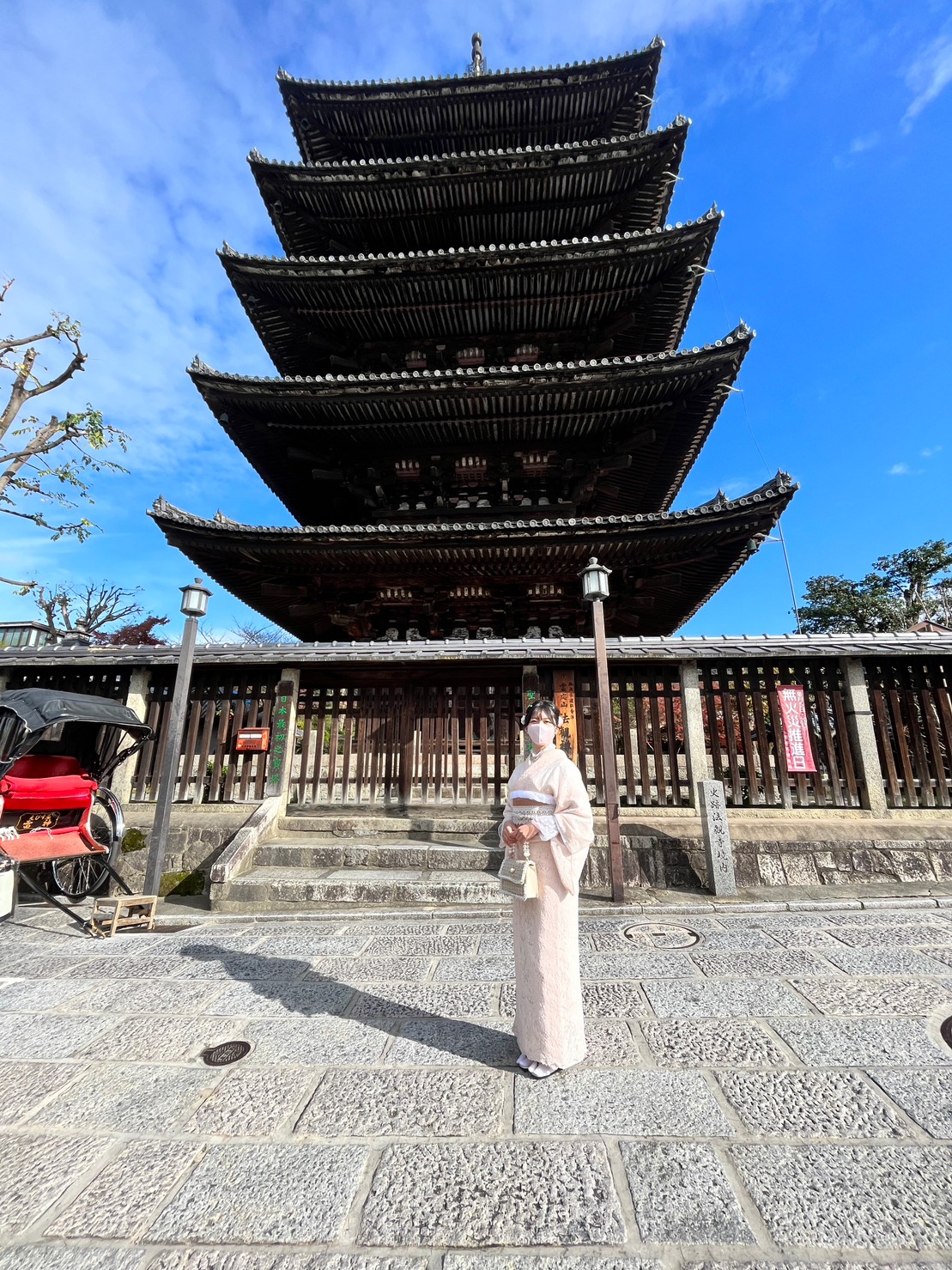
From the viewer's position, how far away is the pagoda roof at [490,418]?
9.73 metres

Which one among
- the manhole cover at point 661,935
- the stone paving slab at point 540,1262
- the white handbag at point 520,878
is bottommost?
the stone paving slab at point 540,1262

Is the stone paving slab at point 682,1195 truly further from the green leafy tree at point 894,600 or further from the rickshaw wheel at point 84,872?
the green leafy tree at point 894,600

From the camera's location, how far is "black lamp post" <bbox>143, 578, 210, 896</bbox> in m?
6.48

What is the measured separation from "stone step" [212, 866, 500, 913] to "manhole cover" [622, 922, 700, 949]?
162cm

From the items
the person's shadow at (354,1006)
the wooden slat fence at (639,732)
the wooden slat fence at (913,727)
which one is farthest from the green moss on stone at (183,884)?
the wooden slat fence at (913,727)

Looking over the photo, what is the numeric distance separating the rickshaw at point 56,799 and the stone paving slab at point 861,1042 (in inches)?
271

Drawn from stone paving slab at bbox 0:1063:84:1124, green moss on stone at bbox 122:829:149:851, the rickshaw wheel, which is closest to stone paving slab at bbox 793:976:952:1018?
stone paving slab at bbox 0:1063:84:1124

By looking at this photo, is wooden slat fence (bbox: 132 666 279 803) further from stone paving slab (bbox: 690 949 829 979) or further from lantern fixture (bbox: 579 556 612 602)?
stone paving slab (bbox: 690 949 829 979)

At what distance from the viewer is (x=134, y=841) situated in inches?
297

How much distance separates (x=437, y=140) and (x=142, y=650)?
1398cm

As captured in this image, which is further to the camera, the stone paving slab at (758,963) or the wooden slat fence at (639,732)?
the wooden slat fence at (639,732)

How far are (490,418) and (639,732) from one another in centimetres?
676

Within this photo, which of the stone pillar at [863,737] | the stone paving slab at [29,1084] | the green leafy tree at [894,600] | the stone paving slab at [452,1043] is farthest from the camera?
the green leafy tree at [894,600]

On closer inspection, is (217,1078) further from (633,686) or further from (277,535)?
(277,535)
